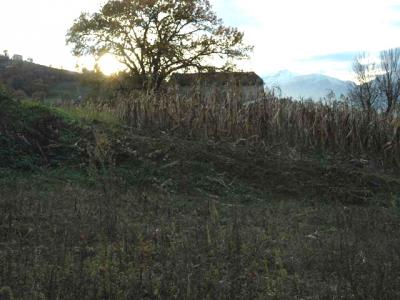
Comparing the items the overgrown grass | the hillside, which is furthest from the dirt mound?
the hillside

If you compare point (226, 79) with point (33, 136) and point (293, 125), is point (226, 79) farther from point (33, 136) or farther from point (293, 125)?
point (33, 136)

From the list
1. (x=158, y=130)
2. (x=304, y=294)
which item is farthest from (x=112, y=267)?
(x=158, y=130)

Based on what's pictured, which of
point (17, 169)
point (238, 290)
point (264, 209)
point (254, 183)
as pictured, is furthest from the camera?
point (254, 183)

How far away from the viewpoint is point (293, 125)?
597 inches

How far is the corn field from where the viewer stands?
1502 cm

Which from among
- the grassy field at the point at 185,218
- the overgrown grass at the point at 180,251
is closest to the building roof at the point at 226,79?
the grassy field at the point at 185,218

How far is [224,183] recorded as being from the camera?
11.0 meters

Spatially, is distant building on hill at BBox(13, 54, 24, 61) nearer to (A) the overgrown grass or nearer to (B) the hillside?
(B) the hillside

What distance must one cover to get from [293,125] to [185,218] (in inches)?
322

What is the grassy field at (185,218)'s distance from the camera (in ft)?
16.1

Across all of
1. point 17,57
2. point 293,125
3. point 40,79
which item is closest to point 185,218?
point 293,125

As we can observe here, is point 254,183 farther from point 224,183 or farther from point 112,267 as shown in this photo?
point 112,267

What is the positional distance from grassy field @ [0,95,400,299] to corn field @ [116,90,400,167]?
1.19 ft

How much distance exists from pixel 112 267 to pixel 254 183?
6.77 meters
